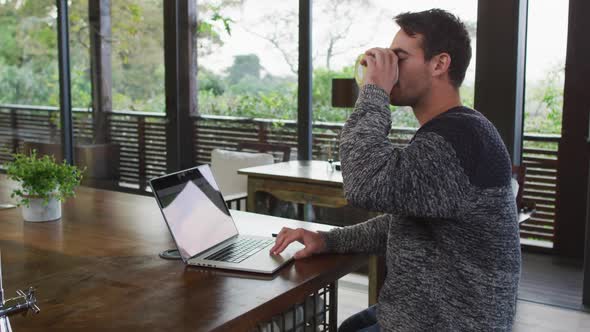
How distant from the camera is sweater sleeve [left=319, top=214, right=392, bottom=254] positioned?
5.55 ft

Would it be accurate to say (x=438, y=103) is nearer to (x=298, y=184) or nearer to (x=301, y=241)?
(x=301, y=241)

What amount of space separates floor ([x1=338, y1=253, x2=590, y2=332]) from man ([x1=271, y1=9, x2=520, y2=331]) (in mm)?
1960

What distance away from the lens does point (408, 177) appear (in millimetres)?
1268

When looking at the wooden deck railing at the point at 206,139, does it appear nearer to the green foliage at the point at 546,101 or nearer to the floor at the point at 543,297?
the green foliage at the point at 546,101

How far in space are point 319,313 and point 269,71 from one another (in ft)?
11.1

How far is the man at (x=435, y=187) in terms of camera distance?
1.28 meters

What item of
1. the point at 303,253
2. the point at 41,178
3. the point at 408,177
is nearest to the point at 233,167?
the point at 41,178

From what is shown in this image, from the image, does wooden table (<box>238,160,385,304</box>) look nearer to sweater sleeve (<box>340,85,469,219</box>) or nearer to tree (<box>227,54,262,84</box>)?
tree (<box>227,54,262,84</box>)

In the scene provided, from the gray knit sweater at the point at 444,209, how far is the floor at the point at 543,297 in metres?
1.96

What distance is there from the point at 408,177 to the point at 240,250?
59 centimetres

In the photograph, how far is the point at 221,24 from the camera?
516cm

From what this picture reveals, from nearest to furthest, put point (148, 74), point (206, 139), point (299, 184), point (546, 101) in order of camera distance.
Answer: point (299, 184) → point (546, 101) → point (206, 139) → point (148, 74)

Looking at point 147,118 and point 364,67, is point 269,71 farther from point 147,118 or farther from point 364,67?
point 364,67

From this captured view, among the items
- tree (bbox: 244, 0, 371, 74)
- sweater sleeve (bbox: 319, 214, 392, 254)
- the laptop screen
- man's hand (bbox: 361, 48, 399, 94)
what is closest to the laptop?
the laptop screen
